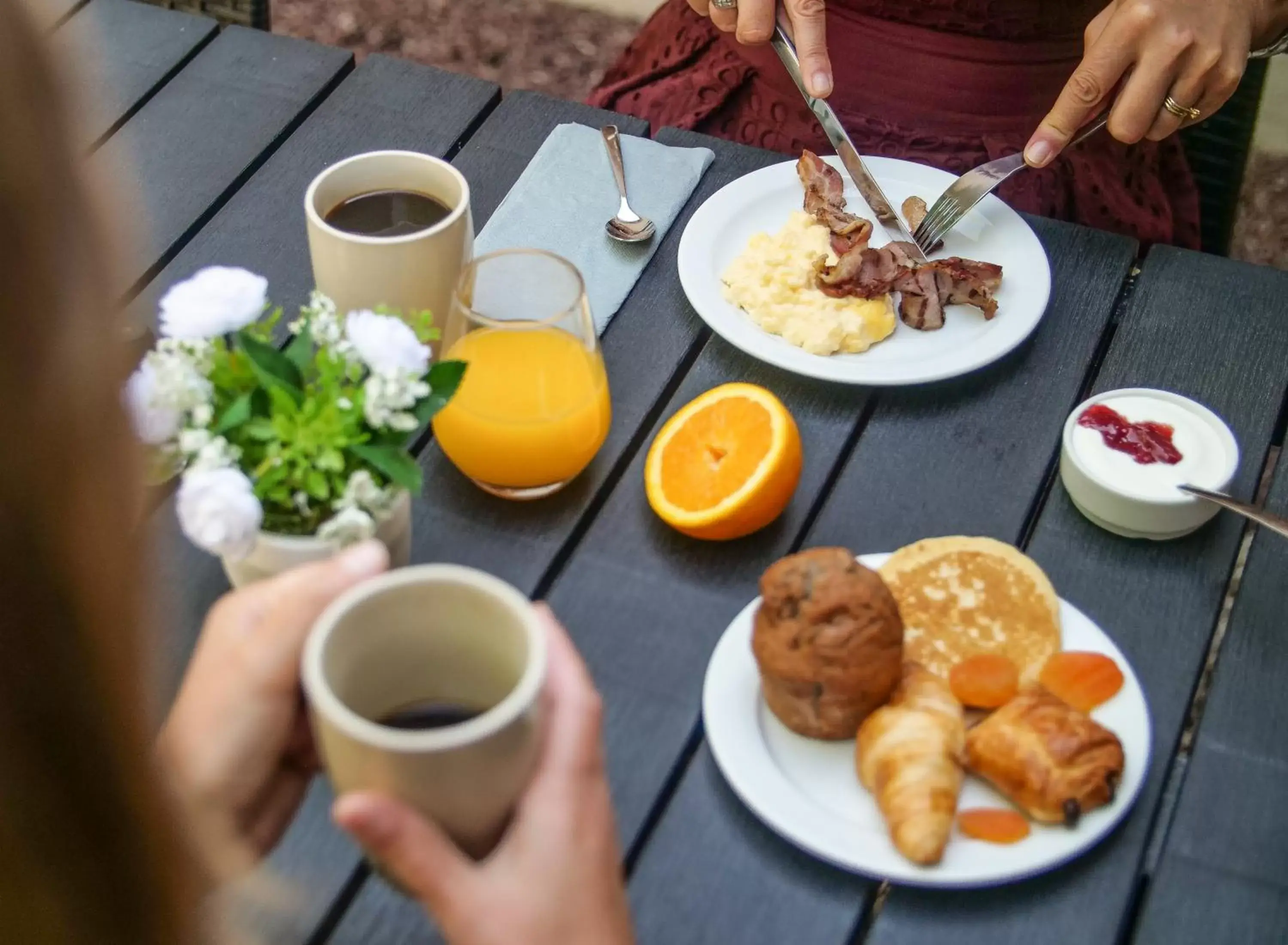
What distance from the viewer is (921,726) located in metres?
0.96

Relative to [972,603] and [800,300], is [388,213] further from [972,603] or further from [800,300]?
[972,603]

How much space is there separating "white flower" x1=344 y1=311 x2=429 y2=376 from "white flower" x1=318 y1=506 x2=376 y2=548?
109 millimetres

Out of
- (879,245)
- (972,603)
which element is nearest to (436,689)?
(972,603)

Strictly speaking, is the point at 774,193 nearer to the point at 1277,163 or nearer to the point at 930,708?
the point at 930,708

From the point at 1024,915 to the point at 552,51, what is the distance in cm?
291

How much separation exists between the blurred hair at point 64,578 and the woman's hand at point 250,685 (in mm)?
350

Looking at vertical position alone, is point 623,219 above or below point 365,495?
below

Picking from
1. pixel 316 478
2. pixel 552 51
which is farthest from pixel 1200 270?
pixel 552 51

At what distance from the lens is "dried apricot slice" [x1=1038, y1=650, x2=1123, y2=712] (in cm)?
103

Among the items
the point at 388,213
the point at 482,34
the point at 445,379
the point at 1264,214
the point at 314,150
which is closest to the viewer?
the point at 445,379

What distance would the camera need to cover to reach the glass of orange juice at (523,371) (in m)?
1.13

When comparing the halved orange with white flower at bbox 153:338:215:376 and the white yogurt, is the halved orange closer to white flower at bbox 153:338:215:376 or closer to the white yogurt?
the white yogurt

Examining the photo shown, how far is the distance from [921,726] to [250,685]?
1.53 ft

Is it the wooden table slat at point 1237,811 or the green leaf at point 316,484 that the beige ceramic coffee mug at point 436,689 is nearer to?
the green leaf at point 316,484
